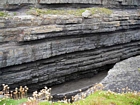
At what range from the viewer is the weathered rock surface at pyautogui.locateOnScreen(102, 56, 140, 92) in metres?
14.9

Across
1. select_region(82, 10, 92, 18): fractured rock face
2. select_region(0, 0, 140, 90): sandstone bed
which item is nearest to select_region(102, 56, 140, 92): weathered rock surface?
select_region(0, 0, 140, 90): sandstone bed

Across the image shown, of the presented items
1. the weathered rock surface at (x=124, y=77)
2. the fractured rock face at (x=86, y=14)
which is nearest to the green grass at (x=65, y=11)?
the fractured rock face at (x=86, y=14)

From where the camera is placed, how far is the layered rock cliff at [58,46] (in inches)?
687

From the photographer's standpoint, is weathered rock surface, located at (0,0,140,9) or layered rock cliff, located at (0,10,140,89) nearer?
layered rock cliff, located at (0,10,140,89)

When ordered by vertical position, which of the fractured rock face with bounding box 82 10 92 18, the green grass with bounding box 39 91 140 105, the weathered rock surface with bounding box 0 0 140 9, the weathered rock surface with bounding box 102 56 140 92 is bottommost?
the weathered rock surface with bounding box 102 56 140 92

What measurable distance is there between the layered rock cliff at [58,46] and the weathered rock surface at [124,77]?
368 cm

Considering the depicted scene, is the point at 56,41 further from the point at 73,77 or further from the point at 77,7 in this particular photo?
the point at 77,7

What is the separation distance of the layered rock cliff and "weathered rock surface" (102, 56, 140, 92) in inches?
145

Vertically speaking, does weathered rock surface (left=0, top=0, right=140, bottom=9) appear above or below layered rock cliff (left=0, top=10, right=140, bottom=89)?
above

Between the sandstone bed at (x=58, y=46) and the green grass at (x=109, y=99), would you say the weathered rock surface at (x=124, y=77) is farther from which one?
the green grass at (x=109, y=99)

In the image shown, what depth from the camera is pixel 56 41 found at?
63.4ft

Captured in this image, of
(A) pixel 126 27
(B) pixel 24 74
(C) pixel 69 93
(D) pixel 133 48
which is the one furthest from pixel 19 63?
Answer: (D) pixel 133 48

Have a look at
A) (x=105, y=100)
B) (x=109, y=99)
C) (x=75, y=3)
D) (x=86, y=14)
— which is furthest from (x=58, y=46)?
(x=105, y=100)

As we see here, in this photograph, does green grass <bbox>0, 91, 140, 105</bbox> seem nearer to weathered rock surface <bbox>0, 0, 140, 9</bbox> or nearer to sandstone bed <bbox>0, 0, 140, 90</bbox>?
Result: sandstone bed <bbox>0, 0, 140, 90</bbox>
